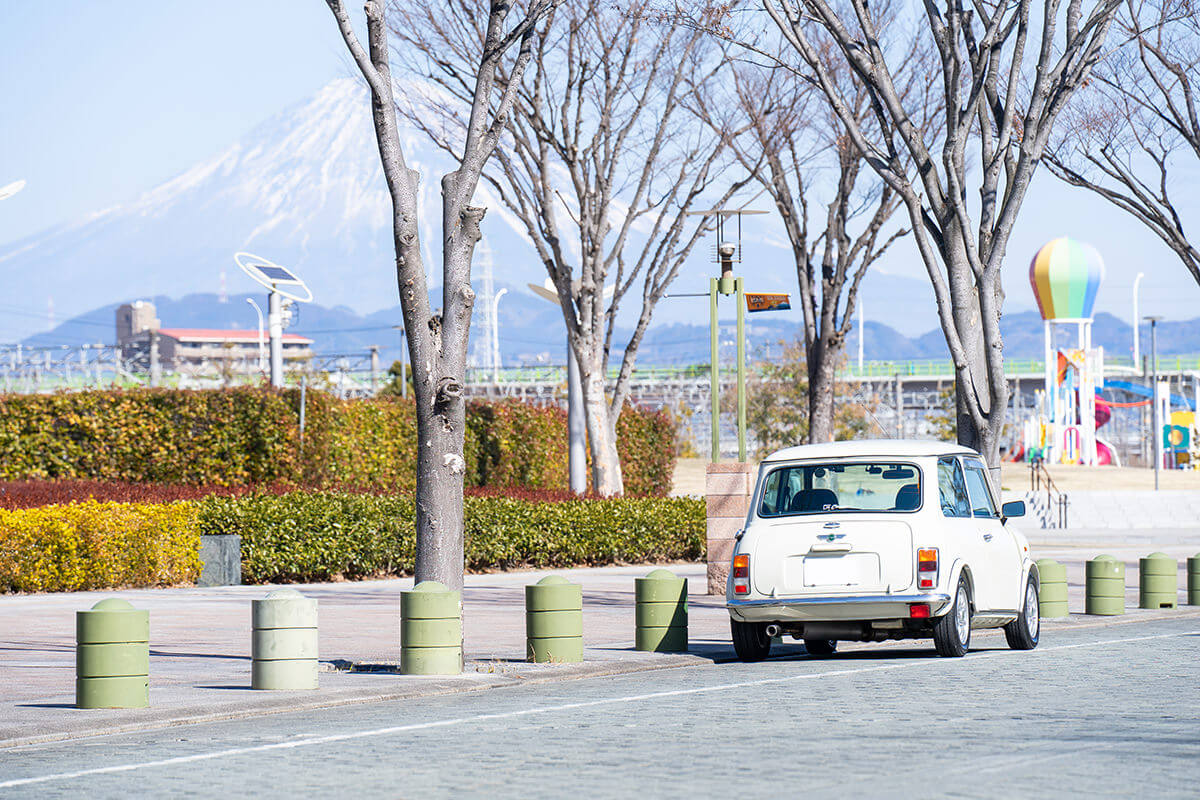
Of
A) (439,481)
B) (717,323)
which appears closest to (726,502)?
(717,323)

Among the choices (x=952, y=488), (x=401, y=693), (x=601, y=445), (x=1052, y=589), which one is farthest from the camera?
(x=601, y=445)

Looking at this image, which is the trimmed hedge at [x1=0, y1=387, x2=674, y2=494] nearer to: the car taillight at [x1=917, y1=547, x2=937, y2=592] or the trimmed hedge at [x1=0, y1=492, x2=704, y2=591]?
the trimmed hedge at [x1=0, y1=492, x2=704, y2=591]

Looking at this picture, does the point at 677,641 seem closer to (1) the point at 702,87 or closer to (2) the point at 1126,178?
(2) the point at 1126,178

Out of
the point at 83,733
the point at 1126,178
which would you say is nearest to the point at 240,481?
the point at 1126,178

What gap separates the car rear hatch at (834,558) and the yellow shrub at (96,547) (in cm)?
996

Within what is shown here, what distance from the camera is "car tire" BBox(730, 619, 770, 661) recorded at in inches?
544

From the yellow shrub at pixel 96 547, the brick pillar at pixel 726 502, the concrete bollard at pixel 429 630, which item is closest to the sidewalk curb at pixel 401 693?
the concrete bollard at pixel 429 630

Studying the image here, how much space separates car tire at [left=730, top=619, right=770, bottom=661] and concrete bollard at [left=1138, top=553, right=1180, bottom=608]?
786cm

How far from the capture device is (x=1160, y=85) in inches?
902

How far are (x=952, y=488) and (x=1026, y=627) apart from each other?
5.57 ft

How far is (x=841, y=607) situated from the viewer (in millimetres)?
13266

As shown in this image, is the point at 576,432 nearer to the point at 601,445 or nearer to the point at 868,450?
the point at 601,445

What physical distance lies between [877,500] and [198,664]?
554 cm

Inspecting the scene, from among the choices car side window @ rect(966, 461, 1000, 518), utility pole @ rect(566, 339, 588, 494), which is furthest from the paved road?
utility pole @ rect(566, 339, 588, 494)
